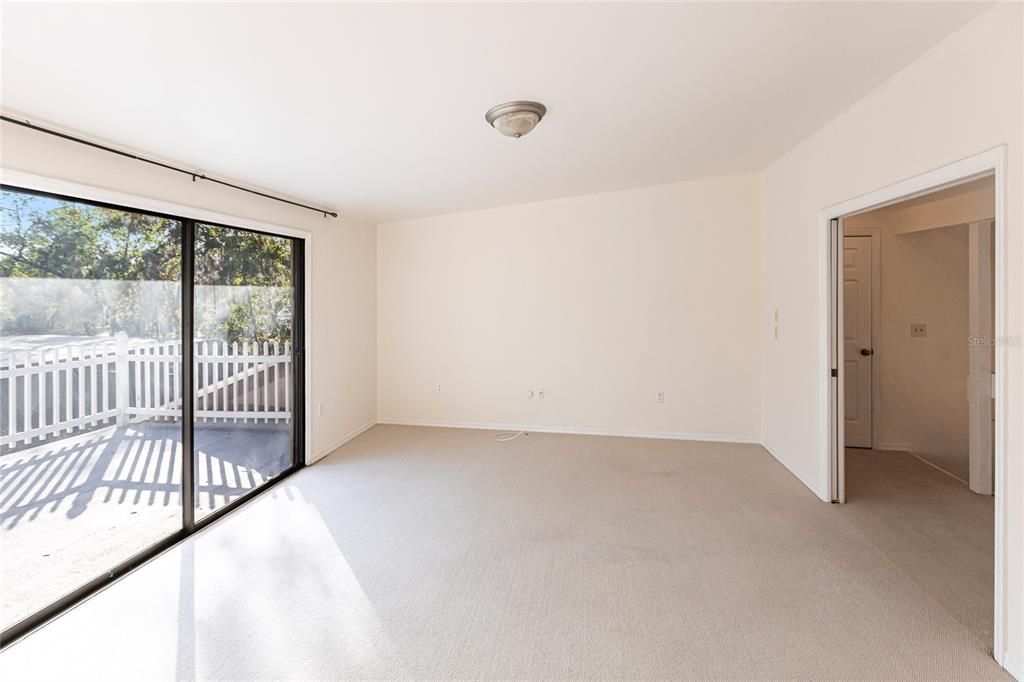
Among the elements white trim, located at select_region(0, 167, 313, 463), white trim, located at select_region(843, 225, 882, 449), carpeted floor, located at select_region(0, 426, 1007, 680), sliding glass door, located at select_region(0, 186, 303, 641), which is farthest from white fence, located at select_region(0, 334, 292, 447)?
white trim, located at select_region(843, 225, 882, 449)

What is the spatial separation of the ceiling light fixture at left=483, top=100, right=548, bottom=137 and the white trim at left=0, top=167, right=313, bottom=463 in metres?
2.00

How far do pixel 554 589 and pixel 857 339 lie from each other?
406 cm

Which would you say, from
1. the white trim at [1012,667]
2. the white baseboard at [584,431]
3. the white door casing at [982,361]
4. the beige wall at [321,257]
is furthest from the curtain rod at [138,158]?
the white door casing at [982,361]

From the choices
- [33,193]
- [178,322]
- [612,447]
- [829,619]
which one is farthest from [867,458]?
Result: [33,193]

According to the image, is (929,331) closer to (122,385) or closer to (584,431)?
(584,431)

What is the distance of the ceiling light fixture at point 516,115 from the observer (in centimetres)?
231

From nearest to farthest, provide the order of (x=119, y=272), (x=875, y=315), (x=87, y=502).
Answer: (x=87, y=502), (x=119, y=272), (x=875, y=315)

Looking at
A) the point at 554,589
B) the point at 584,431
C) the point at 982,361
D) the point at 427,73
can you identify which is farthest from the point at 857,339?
the point at 427,73

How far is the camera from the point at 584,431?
15.9 ft

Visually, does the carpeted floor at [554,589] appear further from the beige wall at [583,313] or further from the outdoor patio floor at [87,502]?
the beige wall at [583,313]

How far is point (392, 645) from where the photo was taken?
1.80m

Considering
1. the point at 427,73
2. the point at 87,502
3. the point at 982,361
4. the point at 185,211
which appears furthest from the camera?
the point at 982,361

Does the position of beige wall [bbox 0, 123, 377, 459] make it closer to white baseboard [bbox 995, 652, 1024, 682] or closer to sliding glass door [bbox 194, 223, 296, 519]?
sliding glass door [bbox 194, 223, 296, 519]

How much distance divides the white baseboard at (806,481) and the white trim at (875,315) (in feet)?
3.80
